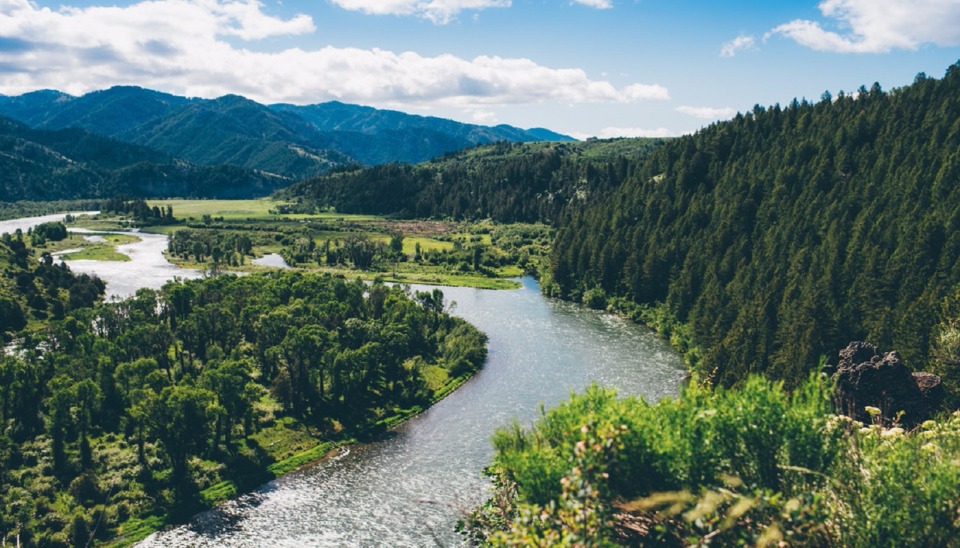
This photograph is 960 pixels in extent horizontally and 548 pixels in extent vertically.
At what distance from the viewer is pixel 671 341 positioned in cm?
12338

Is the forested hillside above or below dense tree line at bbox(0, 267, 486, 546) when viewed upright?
above

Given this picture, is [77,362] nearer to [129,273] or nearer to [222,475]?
[222,475]

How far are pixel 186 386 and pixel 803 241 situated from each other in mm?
120737

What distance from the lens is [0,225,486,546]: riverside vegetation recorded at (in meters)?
62.7

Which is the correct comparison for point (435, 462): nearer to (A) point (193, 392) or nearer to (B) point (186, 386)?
(A) point (193, 392)

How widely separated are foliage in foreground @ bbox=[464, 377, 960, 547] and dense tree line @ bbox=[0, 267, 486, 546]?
155 feet

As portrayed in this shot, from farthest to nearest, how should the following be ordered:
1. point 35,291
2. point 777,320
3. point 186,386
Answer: point 35,291 < point 777,320 < point 186,386

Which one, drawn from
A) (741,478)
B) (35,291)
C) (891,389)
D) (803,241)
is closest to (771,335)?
(891,389)

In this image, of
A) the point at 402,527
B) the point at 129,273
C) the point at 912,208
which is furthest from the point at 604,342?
the point at 129,273

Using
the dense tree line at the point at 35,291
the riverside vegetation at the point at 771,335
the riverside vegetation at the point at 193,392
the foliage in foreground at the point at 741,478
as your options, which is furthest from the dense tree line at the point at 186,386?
the foliage in foreground at the point at 741,478

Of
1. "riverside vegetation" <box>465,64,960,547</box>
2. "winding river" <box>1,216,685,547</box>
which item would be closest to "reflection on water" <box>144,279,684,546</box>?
"winding river" <box>1,216,685,547</box>

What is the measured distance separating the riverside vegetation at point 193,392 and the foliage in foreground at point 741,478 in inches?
1824

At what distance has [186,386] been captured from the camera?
236 ft

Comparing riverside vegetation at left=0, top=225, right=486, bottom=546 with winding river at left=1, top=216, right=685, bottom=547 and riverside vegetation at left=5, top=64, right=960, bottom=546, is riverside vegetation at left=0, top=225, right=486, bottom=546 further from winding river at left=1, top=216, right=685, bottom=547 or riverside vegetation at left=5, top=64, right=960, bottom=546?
riverside vegetation at left=5, top=64, right=960, bottom=546
